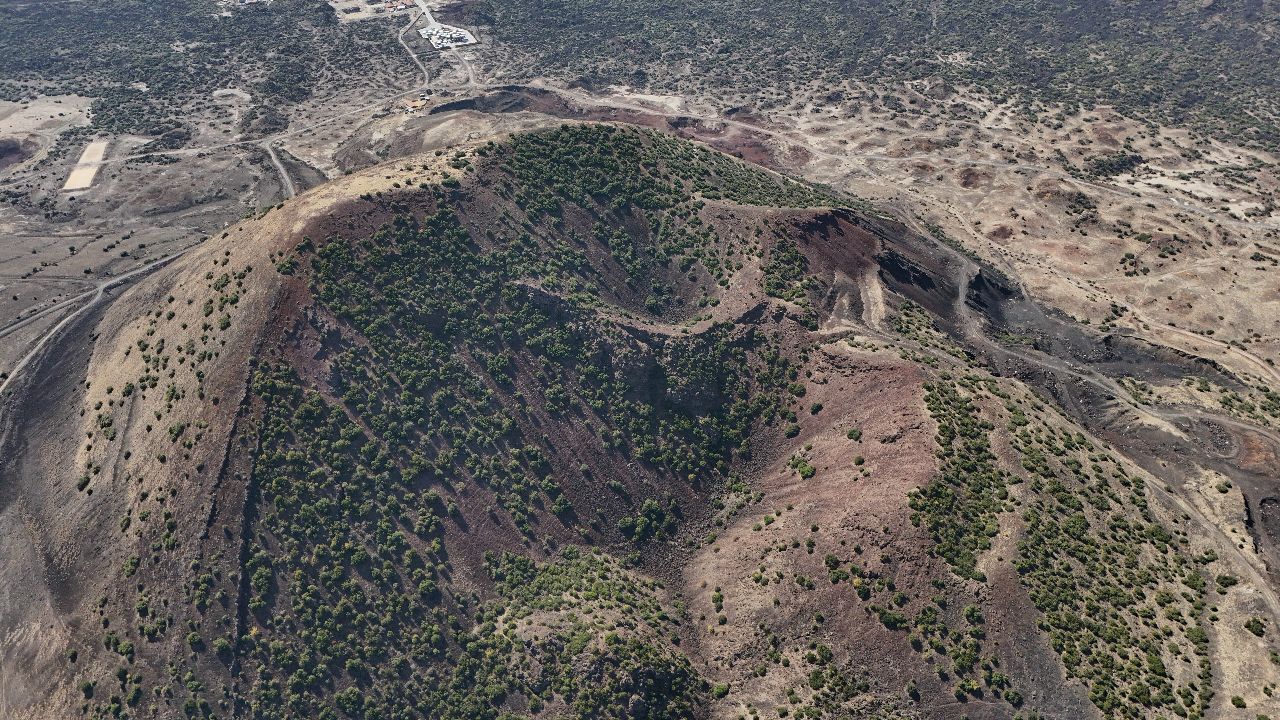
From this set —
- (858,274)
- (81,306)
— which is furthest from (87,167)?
(858,274)

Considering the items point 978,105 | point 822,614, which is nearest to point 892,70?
point 978,105

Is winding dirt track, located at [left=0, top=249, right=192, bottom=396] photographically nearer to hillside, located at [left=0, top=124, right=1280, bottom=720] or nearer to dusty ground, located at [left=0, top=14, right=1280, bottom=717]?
dusty ground, located at [left=0, top=14, right=1280, bottom=717]

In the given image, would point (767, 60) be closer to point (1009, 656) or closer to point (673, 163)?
point (673, 163)

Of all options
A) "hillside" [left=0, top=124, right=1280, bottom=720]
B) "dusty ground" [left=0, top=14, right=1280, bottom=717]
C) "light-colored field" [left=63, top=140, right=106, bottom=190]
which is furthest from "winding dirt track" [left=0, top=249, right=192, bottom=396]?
"light-colored field" [left=63, top=140, right=106, bottom=190]

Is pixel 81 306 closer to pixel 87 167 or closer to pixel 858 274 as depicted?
pixel 87 167

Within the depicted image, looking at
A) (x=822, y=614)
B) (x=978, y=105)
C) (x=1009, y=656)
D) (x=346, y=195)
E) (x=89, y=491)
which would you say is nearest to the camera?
(x=1009, y=656)

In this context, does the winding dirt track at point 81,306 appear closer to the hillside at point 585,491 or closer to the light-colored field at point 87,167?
the hillside at point 585,491

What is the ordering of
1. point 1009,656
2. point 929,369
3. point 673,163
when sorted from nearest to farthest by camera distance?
point 1009,656 → point 929,369 → point 673,163
